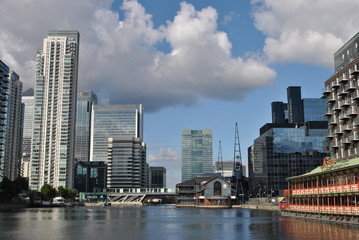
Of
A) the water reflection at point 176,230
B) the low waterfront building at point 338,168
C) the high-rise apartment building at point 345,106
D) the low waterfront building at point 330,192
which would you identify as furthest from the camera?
the high-rise apartment building at point 345,106

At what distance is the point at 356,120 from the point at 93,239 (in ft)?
308

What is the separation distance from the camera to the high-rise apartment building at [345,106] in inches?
4803

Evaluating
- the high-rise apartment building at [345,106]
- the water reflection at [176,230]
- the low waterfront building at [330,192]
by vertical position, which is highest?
the high-rise apartment building at [345,106]

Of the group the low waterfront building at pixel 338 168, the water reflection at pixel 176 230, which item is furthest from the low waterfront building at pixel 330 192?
the water reflection at pixel 176 230

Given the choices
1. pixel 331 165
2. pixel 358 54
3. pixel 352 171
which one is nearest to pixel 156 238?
pixel 352 171

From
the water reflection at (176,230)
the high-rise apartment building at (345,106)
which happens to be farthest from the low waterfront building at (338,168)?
the water reflection at (176,230)

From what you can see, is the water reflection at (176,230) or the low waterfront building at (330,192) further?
the low waterfront building at (330,192)

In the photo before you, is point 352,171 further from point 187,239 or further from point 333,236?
point 187,239

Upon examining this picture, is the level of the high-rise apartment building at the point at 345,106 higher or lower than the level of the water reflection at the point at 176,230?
higher

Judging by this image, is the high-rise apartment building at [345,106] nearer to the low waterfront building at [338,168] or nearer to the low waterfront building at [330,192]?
the low waterfront building at [338,168]

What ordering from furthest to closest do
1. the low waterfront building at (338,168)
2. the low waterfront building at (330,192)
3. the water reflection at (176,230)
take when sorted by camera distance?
the low waterfront building at (338,168)
the low waterfront building at (330,192)
the water reflection at (176,230)

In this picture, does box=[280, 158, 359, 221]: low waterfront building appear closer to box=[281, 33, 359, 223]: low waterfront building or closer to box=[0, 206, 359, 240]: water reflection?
box=[281, 33, 359, 223]: low waterfront building

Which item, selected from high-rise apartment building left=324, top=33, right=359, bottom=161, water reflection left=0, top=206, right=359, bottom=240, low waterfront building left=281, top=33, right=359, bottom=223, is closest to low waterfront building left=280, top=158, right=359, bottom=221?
low waterfront building left=281, top=33, right=359, bottom=223

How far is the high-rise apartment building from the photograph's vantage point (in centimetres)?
12200
